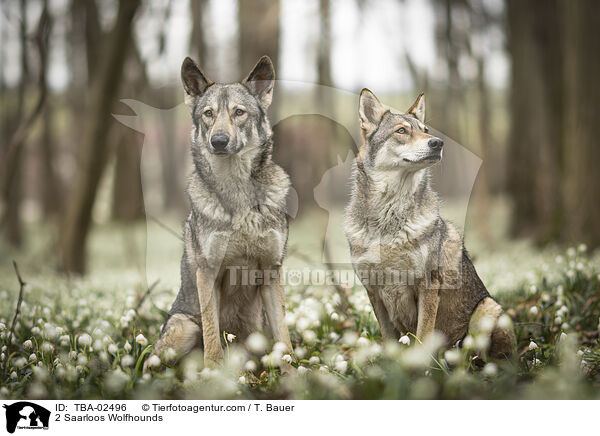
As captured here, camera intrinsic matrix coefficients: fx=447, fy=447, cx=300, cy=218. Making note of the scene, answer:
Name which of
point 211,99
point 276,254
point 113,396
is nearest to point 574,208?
point 276,254

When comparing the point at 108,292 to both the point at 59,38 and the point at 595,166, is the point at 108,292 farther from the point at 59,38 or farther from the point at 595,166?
the point at 59,38

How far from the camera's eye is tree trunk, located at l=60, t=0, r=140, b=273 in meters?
6.49

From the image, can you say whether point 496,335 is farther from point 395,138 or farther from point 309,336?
point 395,138

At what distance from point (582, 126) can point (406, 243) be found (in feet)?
17.6

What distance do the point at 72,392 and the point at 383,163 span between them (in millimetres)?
2897

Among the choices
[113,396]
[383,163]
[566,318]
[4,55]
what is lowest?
[113,396]

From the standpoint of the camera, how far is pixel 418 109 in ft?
11.9

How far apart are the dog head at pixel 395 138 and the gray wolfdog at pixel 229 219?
30.8 inches

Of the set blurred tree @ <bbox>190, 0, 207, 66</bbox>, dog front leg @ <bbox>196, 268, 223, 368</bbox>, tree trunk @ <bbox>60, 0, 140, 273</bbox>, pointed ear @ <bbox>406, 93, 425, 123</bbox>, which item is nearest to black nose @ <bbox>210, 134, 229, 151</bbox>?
dog front leg @ <bbox>196, 268, 223, 368</bbox>

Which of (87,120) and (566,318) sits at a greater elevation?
(87,120)

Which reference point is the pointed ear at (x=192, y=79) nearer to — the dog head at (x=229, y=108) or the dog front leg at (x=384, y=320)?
the dog head at (x=229, y=108)

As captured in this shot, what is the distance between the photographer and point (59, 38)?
17.0 meters

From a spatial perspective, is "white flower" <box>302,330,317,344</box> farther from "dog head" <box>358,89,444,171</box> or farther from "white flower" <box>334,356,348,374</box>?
"dog head" <box>358,89,444,171</box>

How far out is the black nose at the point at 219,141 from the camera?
335 centimetres
